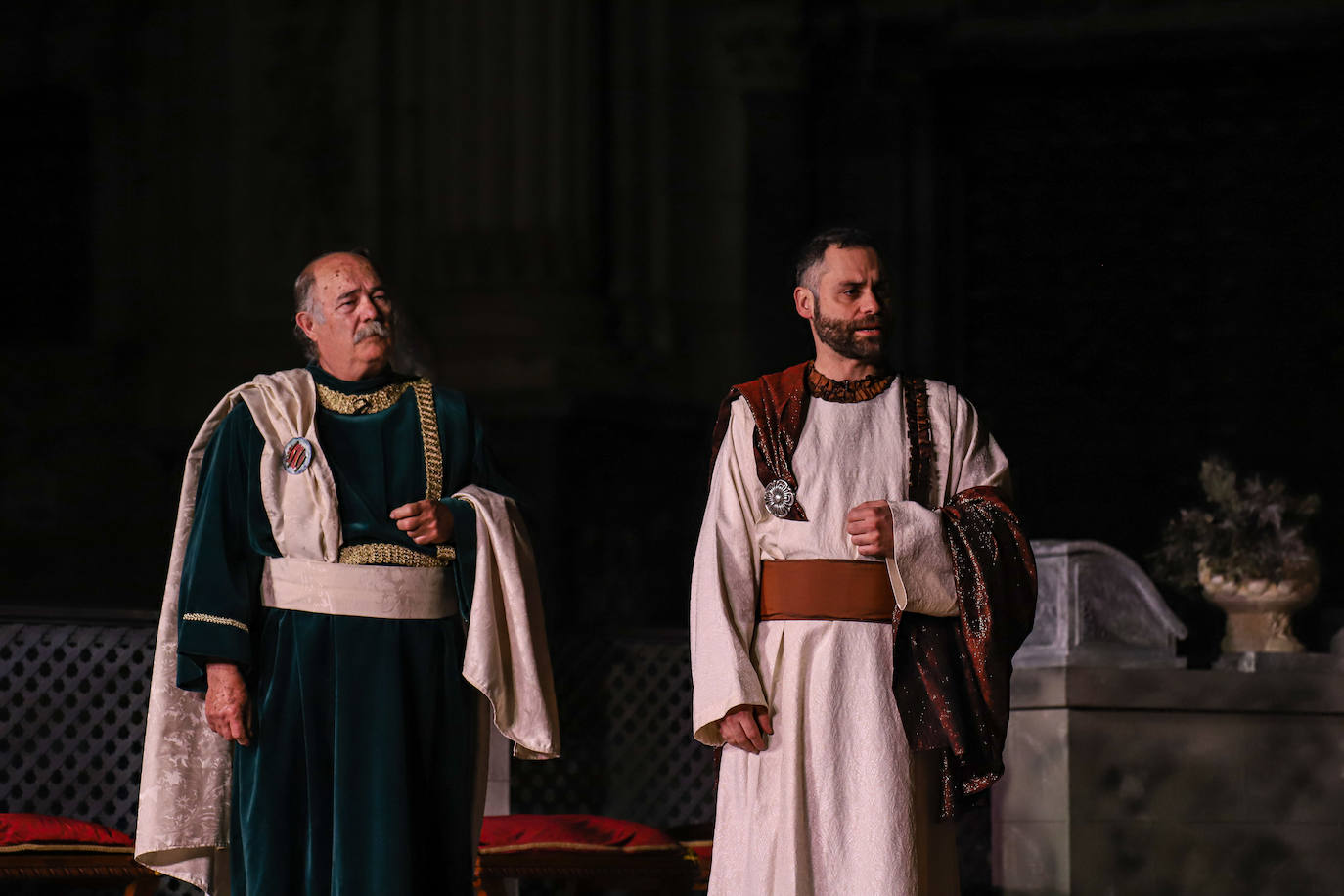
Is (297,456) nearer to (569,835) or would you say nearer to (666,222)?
(569,835)

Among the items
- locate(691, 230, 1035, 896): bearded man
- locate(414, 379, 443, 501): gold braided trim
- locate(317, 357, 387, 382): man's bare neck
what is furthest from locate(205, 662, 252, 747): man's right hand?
locate(691, 230, 1035, 896): bearded man

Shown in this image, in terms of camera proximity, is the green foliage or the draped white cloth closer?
the draped white cloth

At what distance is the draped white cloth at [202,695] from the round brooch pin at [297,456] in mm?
14

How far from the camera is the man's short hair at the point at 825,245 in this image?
440 centimetres

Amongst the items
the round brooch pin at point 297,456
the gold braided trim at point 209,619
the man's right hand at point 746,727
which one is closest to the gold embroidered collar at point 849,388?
the man's right hand at point 746,727

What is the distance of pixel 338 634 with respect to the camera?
4477mm

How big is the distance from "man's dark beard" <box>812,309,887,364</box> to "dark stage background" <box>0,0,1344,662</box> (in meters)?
4.40

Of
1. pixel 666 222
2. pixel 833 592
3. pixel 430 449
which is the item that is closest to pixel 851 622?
pixel 833 592

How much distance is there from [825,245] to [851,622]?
32.0 inches

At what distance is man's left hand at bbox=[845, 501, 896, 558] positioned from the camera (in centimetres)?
414

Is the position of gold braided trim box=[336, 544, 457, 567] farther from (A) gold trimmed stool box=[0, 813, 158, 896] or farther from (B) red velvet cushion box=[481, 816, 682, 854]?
(A) gold trimmed stool box=[0, 813, 158, 896]

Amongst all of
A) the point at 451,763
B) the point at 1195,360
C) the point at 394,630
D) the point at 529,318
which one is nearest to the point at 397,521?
the point at 394,630

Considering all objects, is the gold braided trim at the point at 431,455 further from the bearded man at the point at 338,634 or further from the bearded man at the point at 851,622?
the bearded man at the point at 851,622

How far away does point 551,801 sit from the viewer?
651 centimetres
